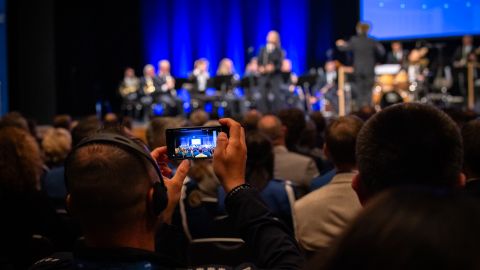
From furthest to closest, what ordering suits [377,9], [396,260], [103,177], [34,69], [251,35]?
[251,35], [377,9], [34,69], [103,177], [396,260]

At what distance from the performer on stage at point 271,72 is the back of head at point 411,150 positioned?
10.8 m

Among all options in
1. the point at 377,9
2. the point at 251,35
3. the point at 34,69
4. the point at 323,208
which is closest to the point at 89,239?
the point at 323,208

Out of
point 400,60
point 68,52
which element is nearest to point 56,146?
point 400,60

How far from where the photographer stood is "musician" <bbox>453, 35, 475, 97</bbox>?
1296 cm

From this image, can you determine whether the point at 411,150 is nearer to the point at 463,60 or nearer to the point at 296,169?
the point at 296,169

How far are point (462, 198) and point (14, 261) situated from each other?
102 inches

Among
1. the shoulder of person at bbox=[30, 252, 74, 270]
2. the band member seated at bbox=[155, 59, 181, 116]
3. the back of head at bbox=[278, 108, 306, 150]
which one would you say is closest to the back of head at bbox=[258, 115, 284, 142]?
the back of head at bbox=[278, 108, 306, 150]

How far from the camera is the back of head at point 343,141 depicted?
9.24ft

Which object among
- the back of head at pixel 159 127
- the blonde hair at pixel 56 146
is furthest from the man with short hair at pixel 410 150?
the blonde hair at pixel 56 146

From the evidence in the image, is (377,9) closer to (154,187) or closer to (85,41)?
(85,41)

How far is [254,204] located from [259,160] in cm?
190

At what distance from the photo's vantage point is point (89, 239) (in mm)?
1360

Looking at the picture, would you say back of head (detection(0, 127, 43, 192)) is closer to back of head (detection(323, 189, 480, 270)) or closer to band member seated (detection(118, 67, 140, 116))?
back of head (detection(323, 189, 480, 270))

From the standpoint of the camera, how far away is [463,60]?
13.4 m
